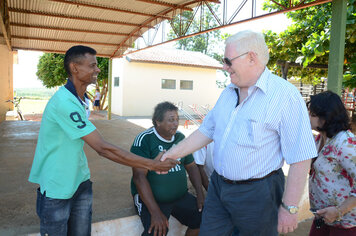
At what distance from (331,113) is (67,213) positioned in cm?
201

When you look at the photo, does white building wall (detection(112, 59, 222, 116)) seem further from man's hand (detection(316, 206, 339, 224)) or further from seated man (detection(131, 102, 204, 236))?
man's hand (detection(316, 206, 339, 224))

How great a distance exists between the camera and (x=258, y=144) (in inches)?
67.5

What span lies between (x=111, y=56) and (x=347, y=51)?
10.1 metres

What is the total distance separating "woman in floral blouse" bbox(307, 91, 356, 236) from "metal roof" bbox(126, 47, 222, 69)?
16403 millimetres

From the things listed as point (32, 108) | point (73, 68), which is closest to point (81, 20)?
point (73, 68)

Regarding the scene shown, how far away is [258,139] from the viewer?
1713 mm

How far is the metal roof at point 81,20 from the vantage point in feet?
27.0

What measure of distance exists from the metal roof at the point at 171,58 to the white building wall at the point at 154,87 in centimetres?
41

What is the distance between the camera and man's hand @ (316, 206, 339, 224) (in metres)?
2.00

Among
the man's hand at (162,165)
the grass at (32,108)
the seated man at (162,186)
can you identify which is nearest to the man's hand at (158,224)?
the seated man at (162,186)

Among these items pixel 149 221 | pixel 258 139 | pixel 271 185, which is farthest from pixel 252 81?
pixel 149 221

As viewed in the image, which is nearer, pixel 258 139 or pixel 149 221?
pixel 258 139

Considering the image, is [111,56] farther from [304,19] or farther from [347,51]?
[347,51]

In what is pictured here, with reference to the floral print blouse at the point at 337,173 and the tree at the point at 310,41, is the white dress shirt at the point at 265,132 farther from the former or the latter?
the tree at the point at 310,41
